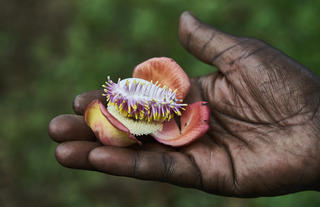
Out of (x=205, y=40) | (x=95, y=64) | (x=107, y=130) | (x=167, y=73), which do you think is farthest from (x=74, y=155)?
(x=95, y=64)

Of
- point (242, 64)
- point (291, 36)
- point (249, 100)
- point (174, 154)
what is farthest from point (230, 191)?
point (291, 36)

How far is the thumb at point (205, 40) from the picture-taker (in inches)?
116

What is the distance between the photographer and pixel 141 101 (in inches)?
100

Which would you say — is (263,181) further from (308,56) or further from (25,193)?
(25,193)

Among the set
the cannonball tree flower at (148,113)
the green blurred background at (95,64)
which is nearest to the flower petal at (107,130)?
the cannonball tree flower at (148,113)

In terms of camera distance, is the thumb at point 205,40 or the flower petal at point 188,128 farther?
the thumb at point 205,40

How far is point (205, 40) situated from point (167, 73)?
45cm

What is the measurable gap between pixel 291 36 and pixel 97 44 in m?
2.29

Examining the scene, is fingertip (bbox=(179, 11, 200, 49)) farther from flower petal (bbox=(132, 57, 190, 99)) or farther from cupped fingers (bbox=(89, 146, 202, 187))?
cupped fingers (bbox=(89, 146, 202, 187))

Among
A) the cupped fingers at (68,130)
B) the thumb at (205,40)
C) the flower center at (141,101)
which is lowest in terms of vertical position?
the cupped fingers at (68,130)

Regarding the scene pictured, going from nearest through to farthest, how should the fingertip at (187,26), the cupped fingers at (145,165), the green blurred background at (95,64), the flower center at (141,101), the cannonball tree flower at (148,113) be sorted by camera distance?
the cupped fingers at (145,165) → the cannonball tree flower at (148,113) → the flower center at (141,101) → the fingertip at (187,26) → the green blurred background at (95,64)

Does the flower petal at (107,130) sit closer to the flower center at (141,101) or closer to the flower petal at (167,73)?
the flower center at (141,101)

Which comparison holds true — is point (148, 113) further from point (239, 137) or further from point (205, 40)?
point (205, 40)

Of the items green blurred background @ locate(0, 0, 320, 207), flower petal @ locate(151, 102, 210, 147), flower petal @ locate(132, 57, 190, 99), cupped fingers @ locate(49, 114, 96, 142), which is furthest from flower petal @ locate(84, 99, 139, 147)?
green blurred background @ locate(0, 0, 320, 207)
